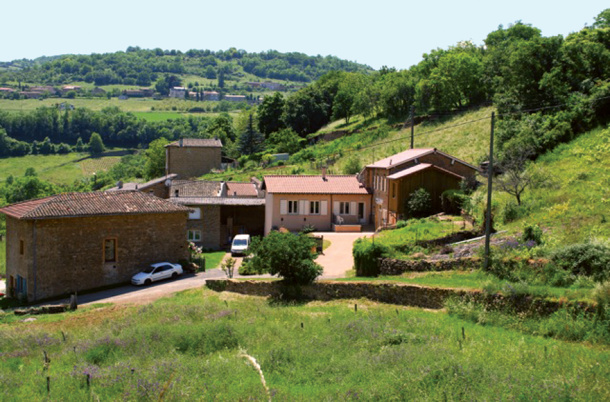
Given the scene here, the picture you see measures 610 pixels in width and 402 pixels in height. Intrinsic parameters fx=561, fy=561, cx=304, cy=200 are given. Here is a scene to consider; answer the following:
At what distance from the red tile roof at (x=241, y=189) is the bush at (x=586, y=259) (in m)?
33.3

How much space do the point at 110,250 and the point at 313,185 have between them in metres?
16.9

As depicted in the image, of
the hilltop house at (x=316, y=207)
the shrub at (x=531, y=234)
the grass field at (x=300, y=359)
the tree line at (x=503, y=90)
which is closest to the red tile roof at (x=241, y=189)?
the hilltop house at (x=316, y=207)

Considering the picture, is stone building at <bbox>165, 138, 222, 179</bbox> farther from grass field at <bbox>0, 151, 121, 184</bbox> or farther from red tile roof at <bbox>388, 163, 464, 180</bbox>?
grass field at <bbox>0, 151, 121, 184</bbox>

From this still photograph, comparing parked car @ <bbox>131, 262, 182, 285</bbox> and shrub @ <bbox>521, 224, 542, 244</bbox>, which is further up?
shrub @ <bbox>521, 224, 542, 244</bbox>

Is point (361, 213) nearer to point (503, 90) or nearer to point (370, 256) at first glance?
point (370, 256)

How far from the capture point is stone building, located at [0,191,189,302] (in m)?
29.9

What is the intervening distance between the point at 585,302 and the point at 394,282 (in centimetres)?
738

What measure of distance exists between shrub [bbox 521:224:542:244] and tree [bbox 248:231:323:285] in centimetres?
841

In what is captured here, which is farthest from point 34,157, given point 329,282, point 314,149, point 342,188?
point 329,282

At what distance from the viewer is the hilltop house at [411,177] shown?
118 feet

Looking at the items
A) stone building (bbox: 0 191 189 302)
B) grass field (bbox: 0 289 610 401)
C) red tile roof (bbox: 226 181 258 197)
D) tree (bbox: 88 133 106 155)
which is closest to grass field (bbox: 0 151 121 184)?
tree (bbox: 88 133 106 155)

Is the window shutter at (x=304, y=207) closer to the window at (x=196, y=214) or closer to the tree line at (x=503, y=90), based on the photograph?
the window at (x=196, y=214)

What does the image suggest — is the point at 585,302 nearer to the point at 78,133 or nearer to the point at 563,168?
the point at 563,168

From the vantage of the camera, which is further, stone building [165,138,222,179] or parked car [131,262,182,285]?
stone building [165,138,222,179]
